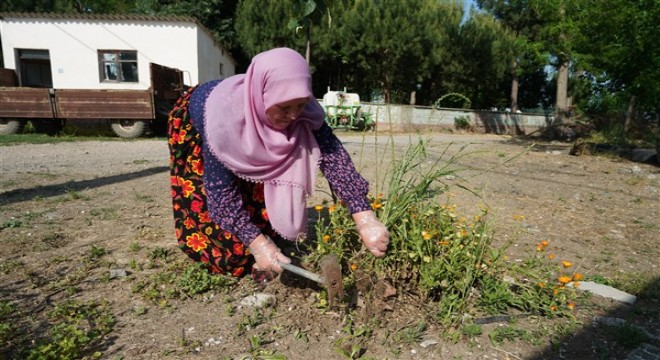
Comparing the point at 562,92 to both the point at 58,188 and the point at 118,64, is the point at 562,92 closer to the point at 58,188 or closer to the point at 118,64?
the point at 118,64

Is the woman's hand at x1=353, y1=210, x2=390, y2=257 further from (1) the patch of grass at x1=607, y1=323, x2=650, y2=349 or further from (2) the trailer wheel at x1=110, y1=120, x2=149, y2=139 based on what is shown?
(2) the trailer wheel at x1=110, y1=120, x2=149, y2=139

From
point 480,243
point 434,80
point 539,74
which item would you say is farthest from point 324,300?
point 539,74

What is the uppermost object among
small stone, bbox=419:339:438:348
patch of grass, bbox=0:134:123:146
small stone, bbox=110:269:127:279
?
patch of grass, bbox=0:134:123:146

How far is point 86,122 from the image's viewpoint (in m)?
10.9

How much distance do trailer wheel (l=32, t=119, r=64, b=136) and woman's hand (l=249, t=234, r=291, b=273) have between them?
33.8 feet

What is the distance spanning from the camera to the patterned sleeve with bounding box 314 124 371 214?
1905 mm

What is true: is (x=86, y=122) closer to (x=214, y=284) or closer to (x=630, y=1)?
(x=214, y=284)

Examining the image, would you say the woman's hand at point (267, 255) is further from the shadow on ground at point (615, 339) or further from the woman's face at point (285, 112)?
the shadow on ground at point (615, 339)

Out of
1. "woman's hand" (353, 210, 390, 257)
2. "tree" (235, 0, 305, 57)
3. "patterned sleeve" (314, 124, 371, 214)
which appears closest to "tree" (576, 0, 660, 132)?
"patterned sleeve" (314, 124, 371, 214)

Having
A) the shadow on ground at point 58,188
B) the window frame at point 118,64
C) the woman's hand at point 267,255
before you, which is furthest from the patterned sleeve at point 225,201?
the window frame at point 118,64

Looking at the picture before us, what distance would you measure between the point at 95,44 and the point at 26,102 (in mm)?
4279

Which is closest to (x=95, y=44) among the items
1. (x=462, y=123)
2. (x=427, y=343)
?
(x=427, y=343)

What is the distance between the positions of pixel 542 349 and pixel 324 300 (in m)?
0.94

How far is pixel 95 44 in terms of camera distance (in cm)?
1277
